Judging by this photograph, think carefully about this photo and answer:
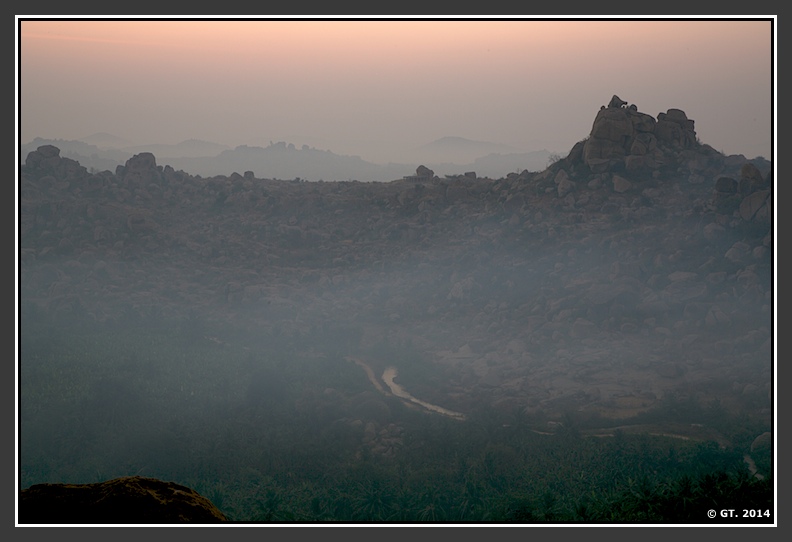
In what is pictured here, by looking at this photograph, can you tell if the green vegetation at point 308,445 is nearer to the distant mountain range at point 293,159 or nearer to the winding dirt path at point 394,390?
the winding dirt path at point 394,390

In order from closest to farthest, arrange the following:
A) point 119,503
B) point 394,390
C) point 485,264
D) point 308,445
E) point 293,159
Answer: point 119,503
point 308,445
point 394,390
point 485,264
point 293,159

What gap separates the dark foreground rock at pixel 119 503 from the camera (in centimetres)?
1345

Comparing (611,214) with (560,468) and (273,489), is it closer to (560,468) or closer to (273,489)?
(560,468)

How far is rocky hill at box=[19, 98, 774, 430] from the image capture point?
24266 mm

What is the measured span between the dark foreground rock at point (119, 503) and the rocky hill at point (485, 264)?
1063 cm

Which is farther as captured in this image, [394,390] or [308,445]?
[394,390]

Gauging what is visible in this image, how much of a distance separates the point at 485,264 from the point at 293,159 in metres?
13.5

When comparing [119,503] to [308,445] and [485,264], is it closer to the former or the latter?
[308,445]

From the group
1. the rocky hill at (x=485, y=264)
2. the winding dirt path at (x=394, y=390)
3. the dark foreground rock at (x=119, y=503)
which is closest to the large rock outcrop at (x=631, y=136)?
the rocky hill at (x=485, y=264)
